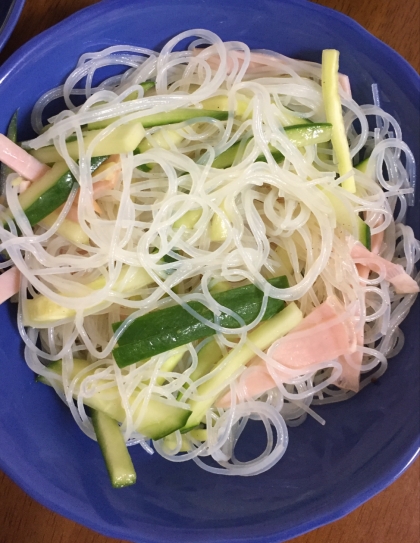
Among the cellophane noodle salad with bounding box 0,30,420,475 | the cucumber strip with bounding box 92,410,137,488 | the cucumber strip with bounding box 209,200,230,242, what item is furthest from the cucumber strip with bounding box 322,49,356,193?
the cucumber strip with bounding box 92,410,137,488

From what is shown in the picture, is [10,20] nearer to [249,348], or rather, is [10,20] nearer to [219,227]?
[219,227]

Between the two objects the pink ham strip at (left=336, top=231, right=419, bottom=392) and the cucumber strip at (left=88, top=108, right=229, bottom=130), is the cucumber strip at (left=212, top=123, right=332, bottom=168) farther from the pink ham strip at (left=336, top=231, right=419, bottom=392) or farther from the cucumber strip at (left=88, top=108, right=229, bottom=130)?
the pink ham strip at (left=336, top=231, right=419, bottom=392)

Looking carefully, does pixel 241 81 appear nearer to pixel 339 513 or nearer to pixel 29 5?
pixel 29 5

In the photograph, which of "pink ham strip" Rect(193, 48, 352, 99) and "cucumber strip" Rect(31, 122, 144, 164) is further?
"pink ham strip" Rect(193, 48, 352, 99)

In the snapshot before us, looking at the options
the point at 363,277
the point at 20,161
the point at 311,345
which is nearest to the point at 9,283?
the point at 20,161

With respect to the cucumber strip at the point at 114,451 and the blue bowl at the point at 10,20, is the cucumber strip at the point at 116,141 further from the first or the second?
the cucumber strip at the point at 114,451
